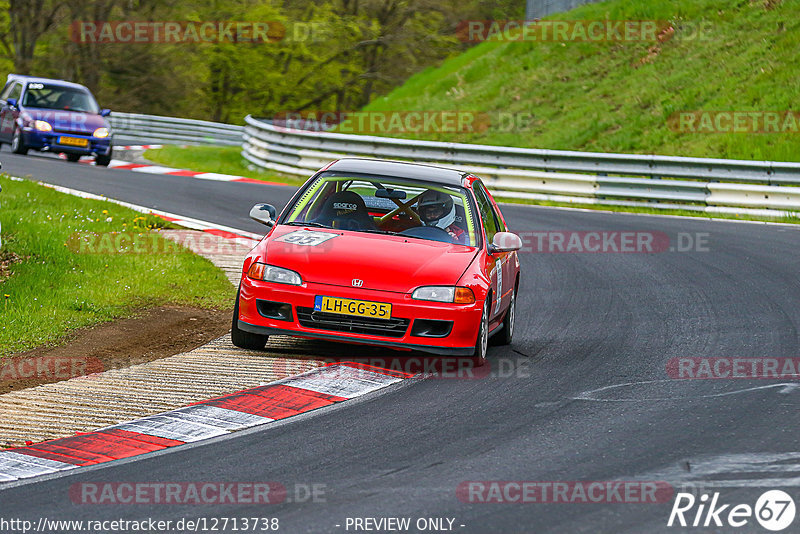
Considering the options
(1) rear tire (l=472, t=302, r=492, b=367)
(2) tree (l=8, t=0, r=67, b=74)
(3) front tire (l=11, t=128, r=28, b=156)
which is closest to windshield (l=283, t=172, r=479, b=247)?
(1) rear tire (l=472, t=302, r=492, b=367)

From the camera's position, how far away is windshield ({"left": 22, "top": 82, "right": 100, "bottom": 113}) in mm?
23953

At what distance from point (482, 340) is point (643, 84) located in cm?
2072

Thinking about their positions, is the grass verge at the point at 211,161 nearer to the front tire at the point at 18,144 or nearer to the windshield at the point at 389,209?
the front tire at the point at 18,144

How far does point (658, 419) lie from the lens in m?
6.67

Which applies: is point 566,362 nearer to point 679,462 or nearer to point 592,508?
point 679,462

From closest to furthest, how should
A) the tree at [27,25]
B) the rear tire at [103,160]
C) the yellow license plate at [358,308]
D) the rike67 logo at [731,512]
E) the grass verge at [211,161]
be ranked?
the rike67 logo at [731,512], the yellow license plate at [358,308], the rear tire at [103,160], the grass verge at [211,161], the tree at [27,25]

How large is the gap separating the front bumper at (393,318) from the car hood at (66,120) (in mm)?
17010

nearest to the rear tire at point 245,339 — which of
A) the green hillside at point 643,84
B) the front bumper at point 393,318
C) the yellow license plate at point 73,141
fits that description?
the front bumper at point 393,318

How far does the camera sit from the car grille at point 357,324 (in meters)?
7.90

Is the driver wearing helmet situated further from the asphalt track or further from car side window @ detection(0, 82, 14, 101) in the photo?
car side window @ detection(0, 82, 14, 101)

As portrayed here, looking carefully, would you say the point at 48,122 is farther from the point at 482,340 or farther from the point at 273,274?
the point at 482,340

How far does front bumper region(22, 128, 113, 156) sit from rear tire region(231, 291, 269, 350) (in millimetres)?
16589

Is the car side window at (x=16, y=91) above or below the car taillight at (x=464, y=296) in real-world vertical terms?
above

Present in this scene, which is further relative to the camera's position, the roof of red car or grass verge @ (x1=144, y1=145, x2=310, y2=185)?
grass verge @ (x1=144, y1=145, x2=310, y2=185)
